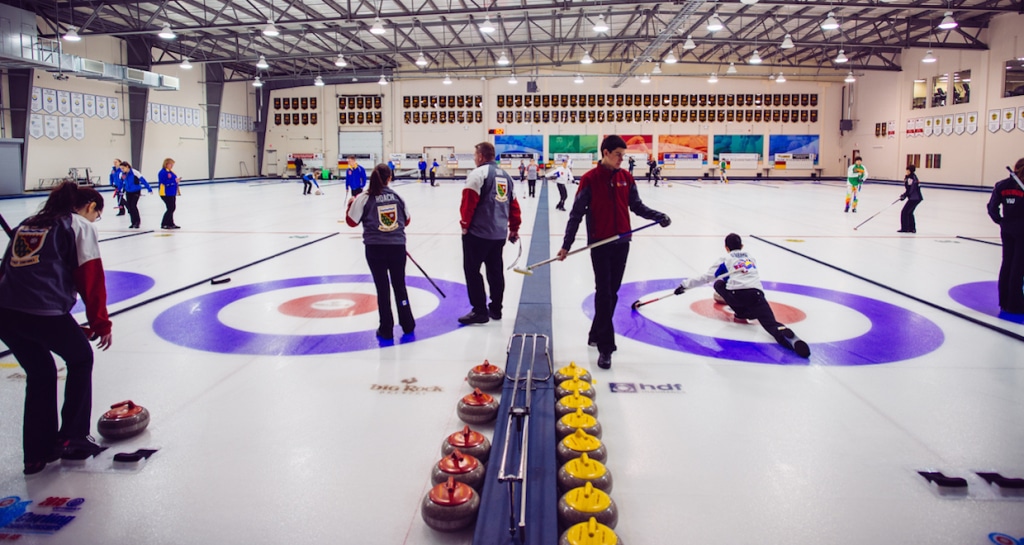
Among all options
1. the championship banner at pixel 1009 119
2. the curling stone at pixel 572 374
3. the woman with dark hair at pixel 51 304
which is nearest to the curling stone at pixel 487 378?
the curling stone at pixel 572 374

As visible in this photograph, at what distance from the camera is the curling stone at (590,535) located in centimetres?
244

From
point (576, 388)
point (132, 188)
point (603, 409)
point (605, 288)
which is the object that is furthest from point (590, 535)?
point (132, 188)

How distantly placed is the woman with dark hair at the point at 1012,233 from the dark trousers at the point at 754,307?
284 cm

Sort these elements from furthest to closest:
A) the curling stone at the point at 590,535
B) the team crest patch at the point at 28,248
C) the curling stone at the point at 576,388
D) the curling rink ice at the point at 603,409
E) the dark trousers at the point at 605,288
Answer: the dark trousers at the point at 605,288 < the curling stone at the point at 576,388 < the team crest patch at the point at 28,248 < the curling rink ice at the point at 603,409 < the curling stone at the point at 590,535

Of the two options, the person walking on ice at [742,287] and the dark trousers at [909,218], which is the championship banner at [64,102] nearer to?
the person walking on ice at [742,287]

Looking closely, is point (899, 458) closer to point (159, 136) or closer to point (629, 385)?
point (629, 385)

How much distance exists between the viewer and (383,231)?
18.2 feet

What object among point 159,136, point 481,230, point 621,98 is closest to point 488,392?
point 481,230

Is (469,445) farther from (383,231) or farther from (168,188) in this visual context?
(168,188)

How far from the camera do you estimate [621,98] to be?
4238 cm

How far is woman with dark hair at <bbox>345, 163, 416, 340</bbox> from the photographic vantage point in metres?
5.52

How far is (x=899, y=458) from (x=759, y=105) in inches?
1698

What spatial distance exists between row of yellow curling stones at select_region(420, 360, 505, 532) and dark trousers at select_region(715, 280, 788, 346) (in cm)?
286

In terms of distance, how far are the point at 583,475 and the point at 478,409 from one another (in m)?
0.99
